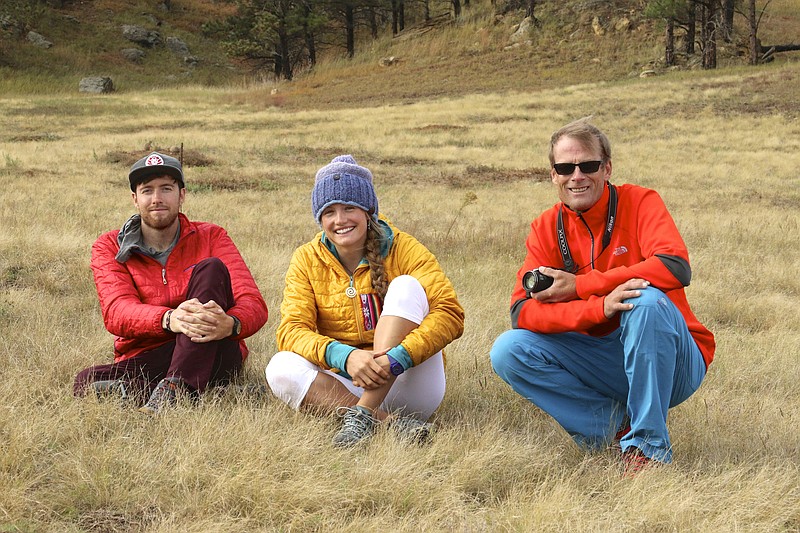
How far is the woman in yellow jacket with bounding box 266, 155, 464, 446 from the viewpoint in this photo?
3424 millimetres

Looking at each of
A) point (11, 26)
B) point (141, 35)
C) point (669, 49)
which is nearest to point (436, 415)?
point (669, 49)

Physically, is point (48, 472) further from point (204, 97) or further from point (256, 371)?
point (204, 97)

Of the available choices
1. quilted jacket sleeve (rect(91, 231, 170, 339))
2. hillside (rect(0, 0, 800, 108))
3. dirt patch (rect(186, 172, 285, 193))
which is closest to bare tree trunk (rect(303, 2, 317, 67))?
hillside (rect(0, 0, 800, 108))

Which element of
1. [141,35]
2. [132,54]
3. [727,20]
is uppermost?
[141,35]

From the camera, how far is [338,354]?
344cm

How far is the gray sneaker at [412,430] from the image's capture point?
10.9 ft

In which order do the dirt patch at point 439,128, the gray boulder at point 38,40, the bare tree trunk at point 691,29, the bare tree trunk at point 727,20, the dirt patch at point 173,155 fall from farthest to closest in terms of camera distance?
the gray boulder at point 38,40 < the bare tree trunk at point 727,20 < the bare tree trunk at point 691,29 < the dirt patch at point 439,128 < the dirt patch at point 173,155

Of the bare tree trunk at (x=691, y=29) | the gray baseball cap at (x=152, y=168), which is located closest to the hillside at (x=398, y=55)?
the bare tree trunk at (x=691, y=29)

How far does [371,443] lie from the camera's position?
126 inches

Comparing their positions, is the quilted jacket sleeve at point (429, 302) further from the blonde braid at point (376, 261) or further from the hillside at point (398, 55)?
the hillside at point (398, 55)

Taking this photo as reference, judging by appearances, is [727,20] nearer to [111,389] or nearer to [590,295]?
[590,295]

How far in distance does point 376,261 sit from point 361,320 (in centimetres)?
29

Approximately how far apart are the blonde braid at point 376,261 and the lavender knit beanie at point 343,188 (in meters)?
0.11

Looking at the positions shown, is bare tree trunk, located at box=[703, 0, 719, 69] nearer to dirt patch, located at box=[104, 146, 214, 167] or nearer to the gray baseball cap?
dirt patch, located at box=[104, 146, 214, 167]
